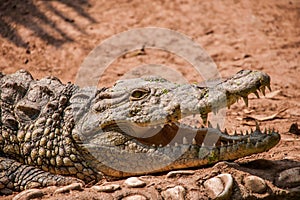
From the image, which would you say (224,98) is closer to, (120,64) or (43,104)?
(43,104)

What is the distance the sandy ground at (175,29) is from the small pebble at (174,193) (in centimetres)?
206

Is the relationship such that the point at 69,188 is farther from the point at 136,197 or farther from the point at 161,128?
the point at 161,128

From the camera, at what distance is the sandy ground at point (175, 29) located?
271 inches

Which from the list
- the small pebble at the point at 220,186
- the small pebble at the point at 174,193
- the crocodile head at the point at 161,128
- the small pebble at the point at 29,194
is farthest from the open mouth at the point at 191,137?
the small pebble at the point at 29,194

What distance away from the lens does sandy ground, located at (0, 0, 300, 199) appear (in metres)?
6.87

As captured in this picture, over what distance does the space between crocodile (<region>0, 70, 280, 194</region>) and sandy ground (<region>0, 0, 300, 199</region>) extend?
172 centimetres

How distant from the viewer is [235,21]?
835 cm

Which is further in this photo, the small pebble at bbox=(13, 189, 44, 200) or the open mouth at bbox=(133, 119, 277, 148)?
the open mouth at bbox=(133, 119, 277, 148)

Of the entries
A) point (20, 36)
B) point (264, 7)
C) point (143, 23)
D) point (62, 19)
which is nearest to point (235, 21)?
point (264, 7)

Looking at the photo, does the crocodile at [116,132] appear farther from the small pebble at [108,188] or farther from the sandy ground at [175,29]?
the sandy ground at [175,29]

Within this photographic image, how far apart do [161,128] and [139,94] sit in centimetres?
36

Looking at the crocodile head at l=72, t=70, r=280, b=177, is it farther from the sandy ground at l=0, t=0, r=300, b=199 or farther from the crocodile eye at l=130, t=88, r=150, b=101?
the sandy ground at l=0, t=0, r=300, b=199

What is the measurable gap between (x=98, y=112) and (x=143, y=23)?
4.11 metres

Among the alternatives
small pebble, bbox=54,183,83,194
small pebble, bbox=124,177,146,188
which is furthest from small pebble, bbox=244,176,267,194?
small pebble, bbox=54,183,83,194
